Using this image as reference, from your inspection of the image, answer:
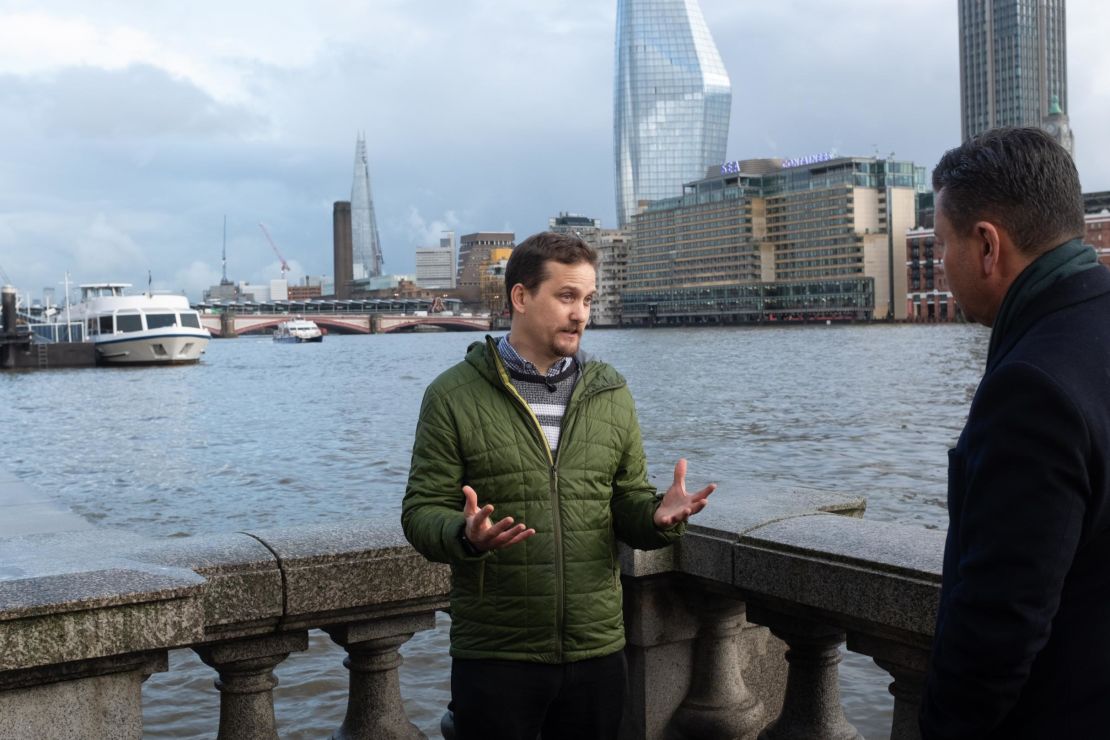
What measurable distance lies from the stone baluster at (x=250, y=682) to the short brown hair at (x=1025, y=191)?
7.26 ft

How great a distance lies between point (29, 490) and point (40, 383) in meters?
56.3

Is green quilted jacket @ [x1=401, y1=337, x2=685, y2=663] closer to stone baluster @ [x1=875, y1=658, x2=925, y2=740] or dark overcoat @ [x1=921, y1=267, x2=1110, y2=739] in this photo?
stone baluster @ [x1=875, y1=658, x2=925, y2=740]

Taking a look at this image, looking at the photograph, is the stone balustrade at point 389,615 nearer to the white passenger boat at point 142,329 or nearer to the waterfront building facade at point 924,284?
the white passenger boat at point 142,329

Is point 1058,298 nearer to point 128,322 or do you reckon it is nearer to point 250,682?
point 250,682

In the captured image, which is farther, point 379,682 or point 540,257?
point 379,682

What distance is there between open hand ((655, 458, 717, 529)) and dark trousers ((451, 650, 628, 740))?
378 millimetres

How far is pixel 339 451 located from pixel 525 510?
24299 mm

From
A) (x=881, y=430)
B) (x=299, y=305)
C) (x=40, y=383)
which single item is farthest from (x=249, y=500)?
(x=299, y=305)

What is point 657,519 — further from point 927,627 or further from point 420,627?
point 420,627

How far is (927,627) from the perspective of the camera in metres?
2.93

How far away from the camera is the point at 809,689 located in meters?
3.62

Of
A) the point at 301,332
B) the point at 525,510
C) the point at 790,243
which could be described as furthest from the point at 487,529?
the point at 790,243

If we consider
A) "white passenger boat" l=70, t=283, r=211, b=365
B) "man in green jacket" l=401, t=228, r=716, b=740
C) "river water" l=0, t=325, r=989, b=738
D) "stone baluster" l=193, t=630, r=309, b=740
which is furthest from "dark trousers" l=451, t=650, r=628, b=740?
"white passenger boat" l=70, t=283, r=211, b=365

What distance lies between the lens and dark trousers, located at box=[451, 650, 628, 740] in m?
2.85
